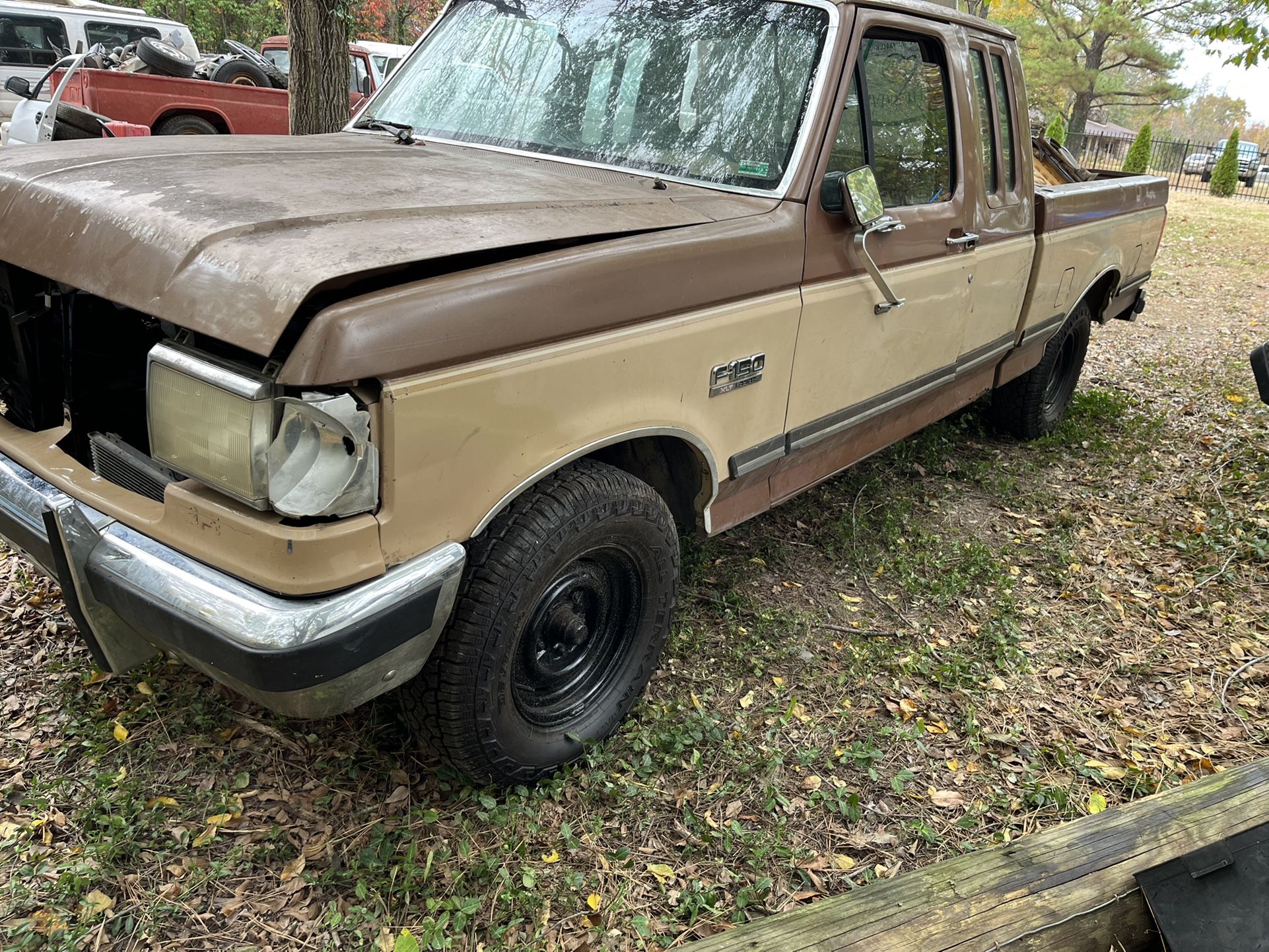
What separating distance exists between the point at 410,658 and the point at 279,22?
2774 cm

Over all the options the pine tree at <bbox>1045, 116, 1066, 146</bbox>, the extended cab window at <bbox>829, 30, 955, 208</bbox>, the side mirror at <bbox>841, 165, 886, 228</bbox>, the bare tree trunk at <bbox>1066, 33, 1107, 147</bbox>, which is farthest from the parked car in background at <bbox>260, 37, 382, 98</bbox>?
the bare tree trunk at <bbox>1066, 33, 1107, 147</bbox>

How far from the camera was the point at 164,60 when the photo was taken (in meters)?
10.8

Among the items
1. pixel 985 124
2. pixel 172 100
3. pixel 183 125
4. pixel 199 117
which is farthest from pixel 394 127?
pixel 199 117

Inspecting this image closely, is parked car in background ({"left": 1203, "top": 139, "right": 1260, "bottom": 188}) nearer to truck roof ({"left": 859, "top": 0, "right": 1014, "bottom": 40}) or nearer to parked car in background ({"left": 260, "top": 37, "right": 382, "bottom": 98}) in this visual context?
parked car in background ({"left": 260, "top": 37, "right": 382, "bottom": 98})

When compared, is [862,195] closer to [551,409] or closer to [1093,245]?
[551,409]

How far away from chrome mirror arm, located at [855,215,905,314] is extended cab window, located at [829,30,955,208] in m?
0.23

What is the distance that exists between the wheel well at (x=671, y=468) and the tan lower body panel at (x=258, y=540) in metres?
0.93

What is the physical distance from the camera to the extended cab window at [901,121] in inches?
121

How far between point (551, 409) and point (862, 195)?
1250 millimetres

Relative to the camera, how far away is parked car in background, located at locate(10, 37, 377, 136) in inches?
416

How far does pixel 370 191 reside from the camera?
2375 mm

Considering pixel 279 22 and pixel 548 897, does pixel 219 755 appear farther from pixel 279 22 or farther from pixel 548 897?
pixel 279 22

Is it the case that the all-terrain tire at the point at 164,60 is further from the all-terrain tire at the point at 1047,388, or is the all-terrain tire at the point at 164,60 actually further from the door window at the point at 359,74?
the all-terrain tire at the point at 1047,388

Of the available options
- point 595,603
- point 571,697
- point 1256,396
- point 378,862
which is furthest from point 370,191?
point 1256,396
